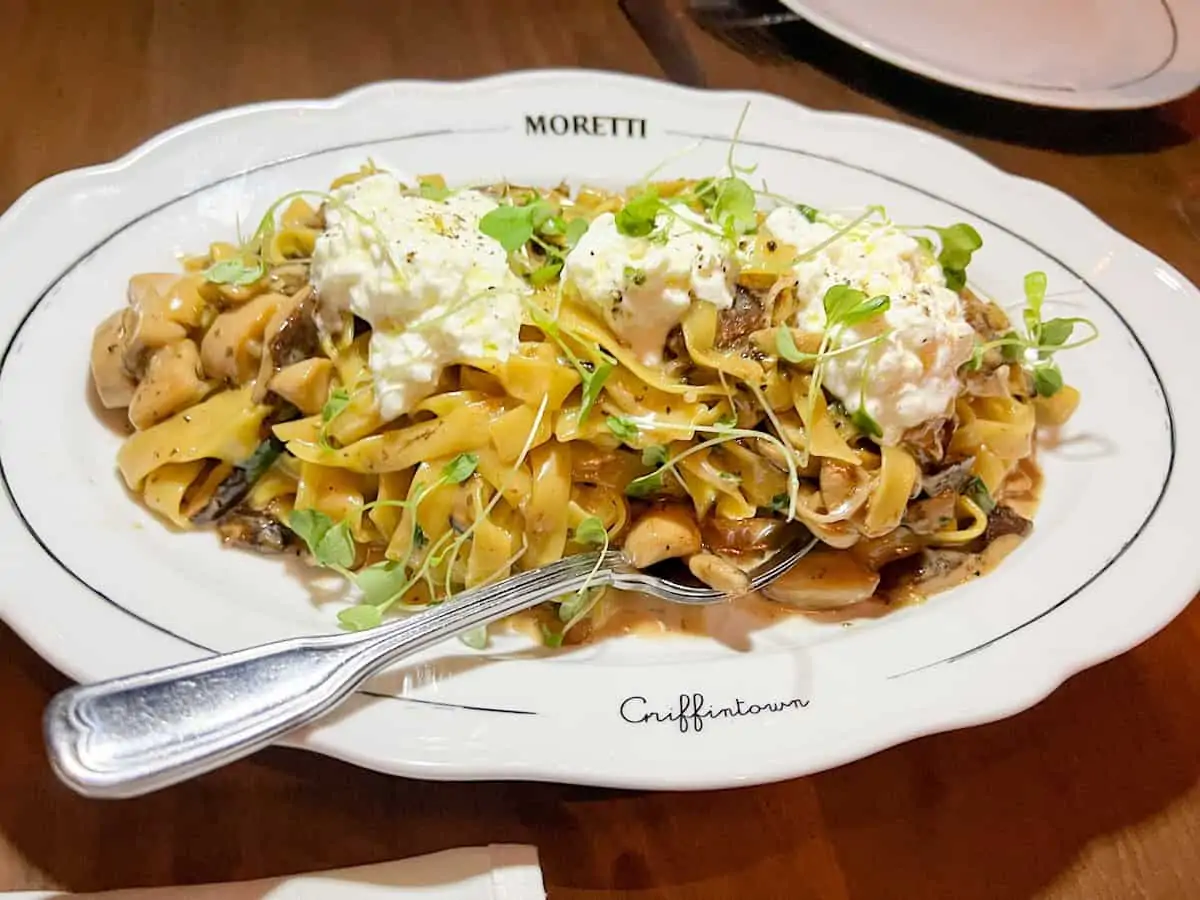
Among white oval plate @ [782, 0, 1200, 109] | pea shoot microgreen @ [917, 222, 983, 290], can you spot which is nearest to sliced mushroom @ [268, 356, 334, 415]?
pea shoot microgreen @ [917, 222, 983, 290]

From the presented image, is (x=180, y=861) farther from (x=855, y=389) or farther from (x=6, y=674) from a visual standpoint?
(x=855, y=389)

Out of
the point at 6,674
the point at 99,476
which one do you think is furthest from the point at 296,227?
the point at 6,674

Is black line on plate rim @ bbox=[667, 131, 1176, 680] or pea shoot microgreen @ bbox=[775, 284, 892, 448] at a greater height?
pea shoot microgreen @ bbox=[775, 284, 892, 448]

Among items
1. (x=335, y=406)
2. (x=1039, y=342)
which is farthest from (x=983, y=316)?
(x=335, y=406)

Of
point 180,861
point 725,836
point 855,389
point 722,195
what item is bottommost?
point 725,836

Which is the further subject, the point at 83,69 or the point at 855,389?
the point at 83,69

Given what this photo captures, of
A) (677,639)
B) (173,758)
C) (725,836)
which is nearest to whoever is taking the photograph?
(173,758)

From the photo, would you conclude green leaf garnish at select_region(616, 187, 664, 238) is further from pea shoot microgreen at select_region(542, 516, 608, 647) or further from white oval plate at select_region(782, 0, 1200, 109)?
white oval plate at select_region(782, 0, 1200, 109)
